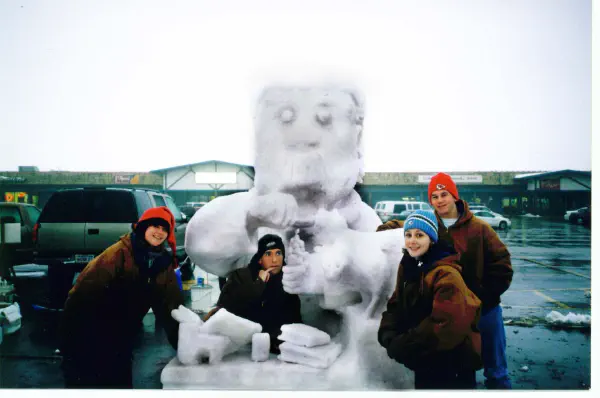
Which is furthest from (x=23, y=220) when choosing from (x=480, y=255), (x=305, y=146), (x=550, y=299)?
(x=550, y=299)

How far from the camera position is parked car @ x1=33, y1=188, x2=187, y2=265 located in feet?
9.84

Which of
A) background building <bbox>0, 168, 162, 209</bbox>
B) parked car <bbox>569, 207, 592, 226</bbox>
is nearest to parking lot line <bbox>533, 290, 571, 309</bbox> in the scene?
parked car <bbox>569, 207, 592, 226</bbox>

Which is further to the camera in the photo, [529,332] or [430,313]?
[529,332]

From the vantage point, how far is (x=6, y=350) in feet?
10.3

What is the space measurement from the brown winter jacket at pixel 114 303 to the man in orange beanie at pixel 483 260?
1.70 m

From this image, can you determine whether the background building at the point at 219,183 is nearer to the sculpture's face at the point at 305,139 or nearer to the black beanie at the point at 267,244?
the sculpture's face at the point at 305,139

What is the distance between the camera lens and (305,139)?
2.70 meters

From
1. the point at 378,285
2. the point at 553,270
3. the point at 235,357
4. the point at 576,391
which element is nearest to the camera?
the point at 378,285

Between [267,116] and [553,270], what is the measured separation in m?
2.55

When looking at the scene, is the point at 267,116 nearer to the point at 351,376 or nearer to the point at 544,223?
the point at 351,376

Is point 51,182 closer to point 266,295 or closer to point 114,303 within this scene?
point 114,303

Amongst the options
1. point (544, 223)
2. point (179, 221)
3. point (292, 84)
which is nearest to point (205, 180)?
point (179, 221)

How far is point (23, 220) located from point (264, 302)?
1979 mm

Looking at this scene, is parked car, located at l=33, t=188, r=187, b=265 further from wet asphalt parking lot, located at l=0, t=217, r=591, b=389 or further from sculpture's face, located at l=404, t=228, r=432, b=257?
sculpture's face, located at l=404, t=228, r=432, b=257
